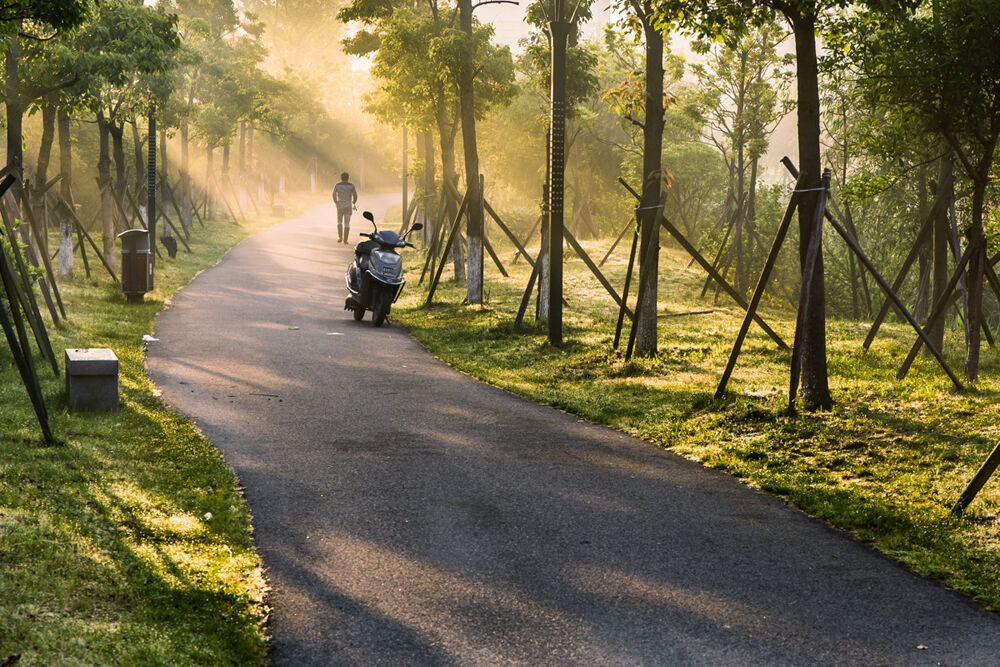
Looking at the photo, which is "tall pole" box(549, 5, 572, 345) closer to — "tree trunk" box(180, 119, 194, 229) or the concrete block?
the concrete block

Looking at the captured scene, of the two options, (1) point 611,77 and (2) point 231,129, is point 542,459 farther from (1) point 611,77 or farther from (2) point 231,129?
(2) point 231,129

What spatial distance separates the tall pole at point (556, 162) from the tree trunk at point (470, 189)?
4634mm

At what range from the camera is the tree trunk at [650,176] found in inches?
501

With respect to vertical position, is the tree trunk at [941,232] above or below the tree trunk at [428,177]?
below

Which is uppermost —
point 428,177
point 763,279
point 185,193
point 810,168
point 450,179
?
point 428,177

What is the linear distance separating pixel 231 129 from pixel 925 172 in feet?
98.2

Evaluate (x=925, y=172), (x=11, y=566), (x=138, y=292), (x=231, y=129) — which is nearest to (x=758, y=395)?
(x=11, y=566)

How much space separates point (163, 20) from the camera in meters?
18.4

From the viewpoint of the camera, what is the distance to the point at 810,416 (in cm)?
898

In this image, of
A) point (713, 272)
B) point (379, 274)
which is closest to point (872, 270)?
point (713, 272)

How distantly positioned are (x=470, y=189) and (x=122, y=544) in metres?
13.8

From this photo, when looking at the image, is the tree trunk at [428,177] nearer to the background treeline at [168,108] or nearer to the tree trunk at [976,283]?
the background treeline at [168,108]

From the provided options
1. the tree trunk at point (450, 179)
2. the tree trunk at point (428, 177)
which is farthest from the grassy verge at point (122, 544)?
the tree trunk at point (428, 177)

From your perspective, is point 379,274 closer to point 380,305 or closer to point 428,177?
point 380,305
